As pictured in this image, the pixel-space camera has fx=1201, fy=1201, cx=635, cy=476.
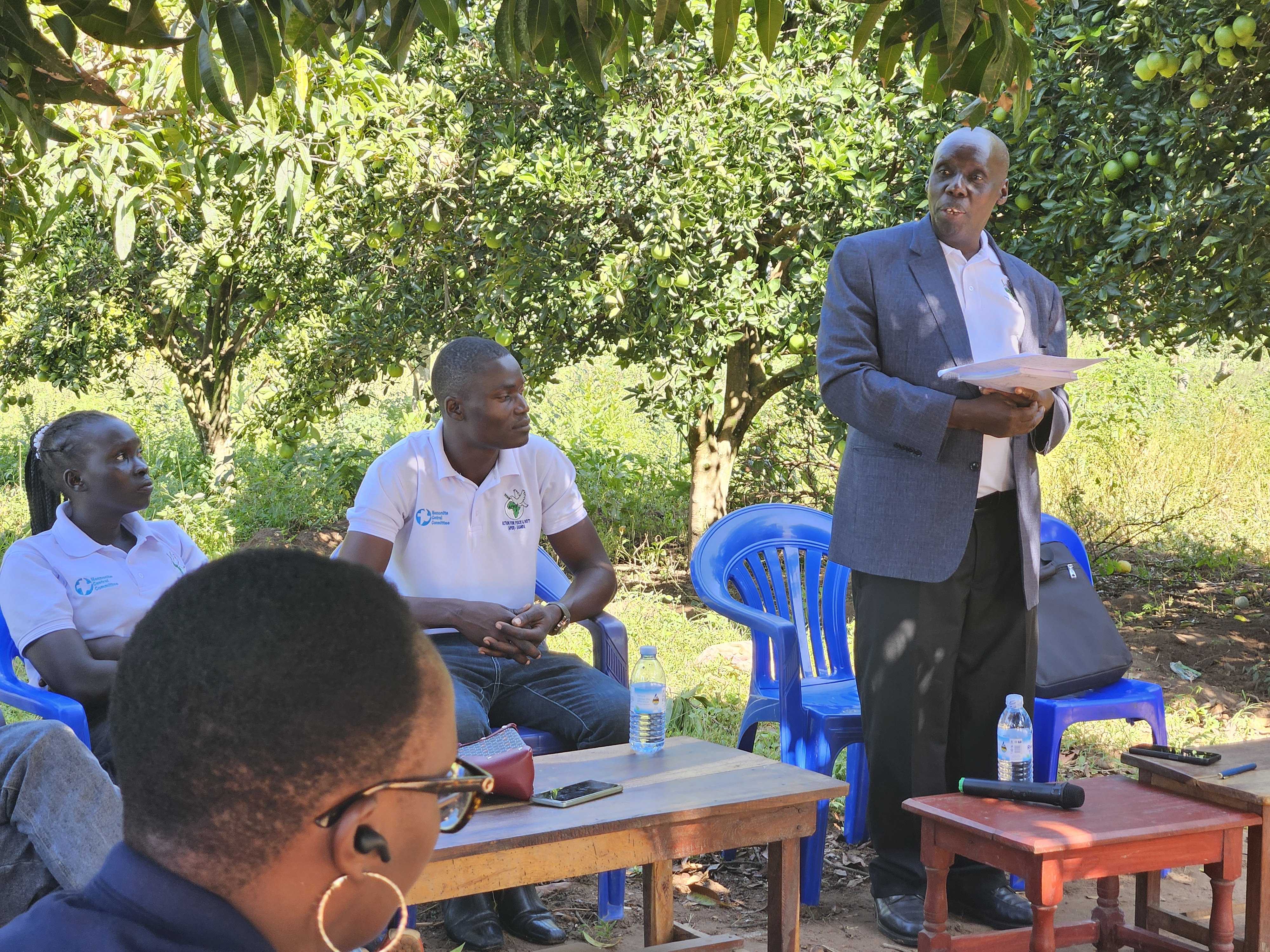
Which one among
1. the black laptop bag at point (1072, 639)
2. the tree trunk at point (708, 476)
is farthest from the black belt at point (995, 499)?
the tree trunk at point (708, 476)

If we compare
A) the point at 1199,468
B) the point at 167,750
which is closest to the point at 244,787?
the point at 167,750

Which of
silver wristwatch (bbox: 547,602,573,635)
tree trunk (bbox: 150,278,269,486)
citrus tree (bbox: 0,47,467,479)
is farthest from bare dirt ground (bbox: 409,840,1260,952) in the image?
tree trunk (bbox: 150,278,269,486)

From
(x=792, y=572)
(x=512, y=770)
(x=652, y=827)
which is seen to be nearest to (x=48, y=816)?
(x=512, y=770)

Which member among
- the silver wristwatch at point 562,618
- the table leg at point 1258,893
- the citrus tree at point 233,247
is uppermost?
the citrus tree at point 233,247

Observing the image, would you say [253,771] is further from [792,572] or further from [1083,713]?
[792,572]

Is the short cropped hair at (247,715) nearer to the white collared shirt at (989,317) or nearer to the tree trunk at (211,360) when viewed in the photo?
the white collared shirt at (989,317)

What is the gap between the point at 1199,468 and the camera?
9.27m

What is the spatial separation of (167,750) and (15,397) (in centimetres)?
1174

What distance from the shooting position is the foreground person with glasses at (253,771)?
1.02 m

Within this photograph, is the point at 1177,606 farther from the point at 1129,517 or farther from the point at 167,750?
the point at 167,750

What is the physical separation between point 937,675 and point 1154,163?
250 cm

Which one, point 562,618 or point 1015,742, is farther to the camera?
point 562,618

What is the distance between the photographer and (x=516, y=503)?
3.94 meters

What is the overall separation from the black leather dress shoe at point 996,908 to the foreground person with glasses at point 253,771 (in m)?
2.84
